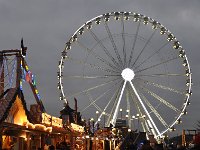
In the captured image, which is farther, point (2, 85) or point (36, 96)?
point (36, 96)

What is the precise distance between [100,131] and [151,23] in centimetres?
1028

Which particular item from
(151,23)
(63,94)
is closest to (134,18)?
(151,23)

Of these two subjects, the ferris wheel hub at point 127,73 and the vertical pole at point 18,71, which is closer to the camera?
the vertical pole at point 18,71

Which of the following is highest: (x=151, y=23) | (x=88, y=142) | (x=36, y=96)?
(x=151, y=23)

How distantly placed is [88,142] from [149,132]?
16.0ft

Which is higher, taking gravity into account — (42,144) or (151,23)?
(151,23)

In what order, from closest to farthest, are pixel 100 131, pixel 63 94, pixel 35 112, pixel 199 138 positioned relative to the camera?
1. pixel 199 138
2. pixel 35 112
3. pixel 63 94
4. pixel 100 131

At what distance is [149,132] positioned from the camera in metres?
31.7

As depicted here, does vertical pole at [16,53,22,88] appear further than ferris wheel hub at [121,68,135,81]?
No

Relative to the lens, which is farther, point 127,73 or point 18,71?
point 127,73

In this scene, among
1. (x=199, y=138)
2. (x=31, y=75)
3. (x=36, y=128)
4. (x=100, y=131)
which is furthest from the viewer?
(x=100, y=131)

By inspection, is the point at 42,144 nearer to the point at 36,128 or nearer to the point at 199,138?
the point at 36,128

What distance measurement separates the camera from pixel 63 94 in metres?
29.9

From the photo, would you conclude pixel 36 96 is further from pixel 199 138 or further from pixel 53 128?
pixel 199 138
